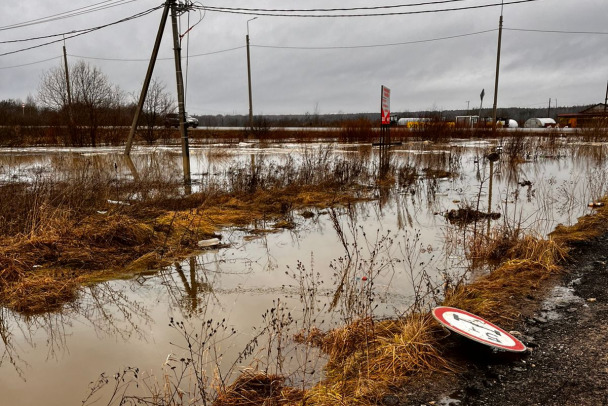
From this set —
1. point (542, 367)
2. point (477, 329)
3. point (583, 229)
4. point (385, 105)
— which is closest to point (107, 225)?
point (477, 329)

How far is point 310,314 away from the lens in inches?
166

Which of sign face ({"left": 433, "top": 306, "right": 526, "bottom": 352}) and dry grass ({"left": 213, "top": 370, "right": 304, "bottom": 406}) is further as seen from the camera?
sign face ({"left": 433, "top": 306, "right": 526, "bottom": 352})

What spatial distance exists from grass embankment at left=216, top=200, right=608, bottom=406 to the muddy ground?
13cm

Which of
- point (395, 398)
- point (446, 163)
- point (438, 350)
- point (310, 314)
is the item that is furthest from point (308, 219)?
point (446, 163)

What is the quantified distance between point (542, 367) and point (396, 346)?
103 cm

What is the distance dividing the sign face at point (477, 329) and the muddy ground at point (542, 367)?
10cm

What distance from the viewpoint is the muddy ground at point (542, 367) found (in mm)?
2744

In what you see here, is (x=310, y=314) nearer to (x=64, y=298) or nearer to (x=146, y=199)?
(x=64, y=298)

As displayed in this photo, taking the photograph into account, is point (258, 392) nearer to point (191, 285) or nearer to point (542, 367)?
point (542, 367)

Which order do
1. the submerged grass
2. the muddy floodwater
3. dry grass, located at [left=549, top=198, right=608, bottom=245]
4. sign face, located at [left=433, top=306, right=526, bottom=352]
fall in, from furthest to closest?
dry grass, located at [left=549, top=198, right=608, bottom=245] < the submerged grass < the muddy floodwater < sign face, located at [left=433, top=306, right=526, bottom=352]

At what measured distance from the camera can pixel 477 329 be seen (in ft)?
11.1

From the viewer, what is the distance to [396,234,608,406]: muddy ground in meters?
2.74

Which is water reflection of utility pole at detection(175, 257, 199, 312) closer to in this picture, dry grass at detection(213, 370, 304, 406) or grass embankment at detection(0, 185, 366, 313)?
grass embankment at detection(0, 185, 366, 313)

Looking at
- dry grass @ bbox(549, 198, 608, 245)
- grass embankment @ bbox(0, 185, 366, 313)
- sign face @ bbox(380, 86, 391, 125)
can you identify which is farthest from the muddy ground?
sign face @ bbox(380, 86, 391, 125)
